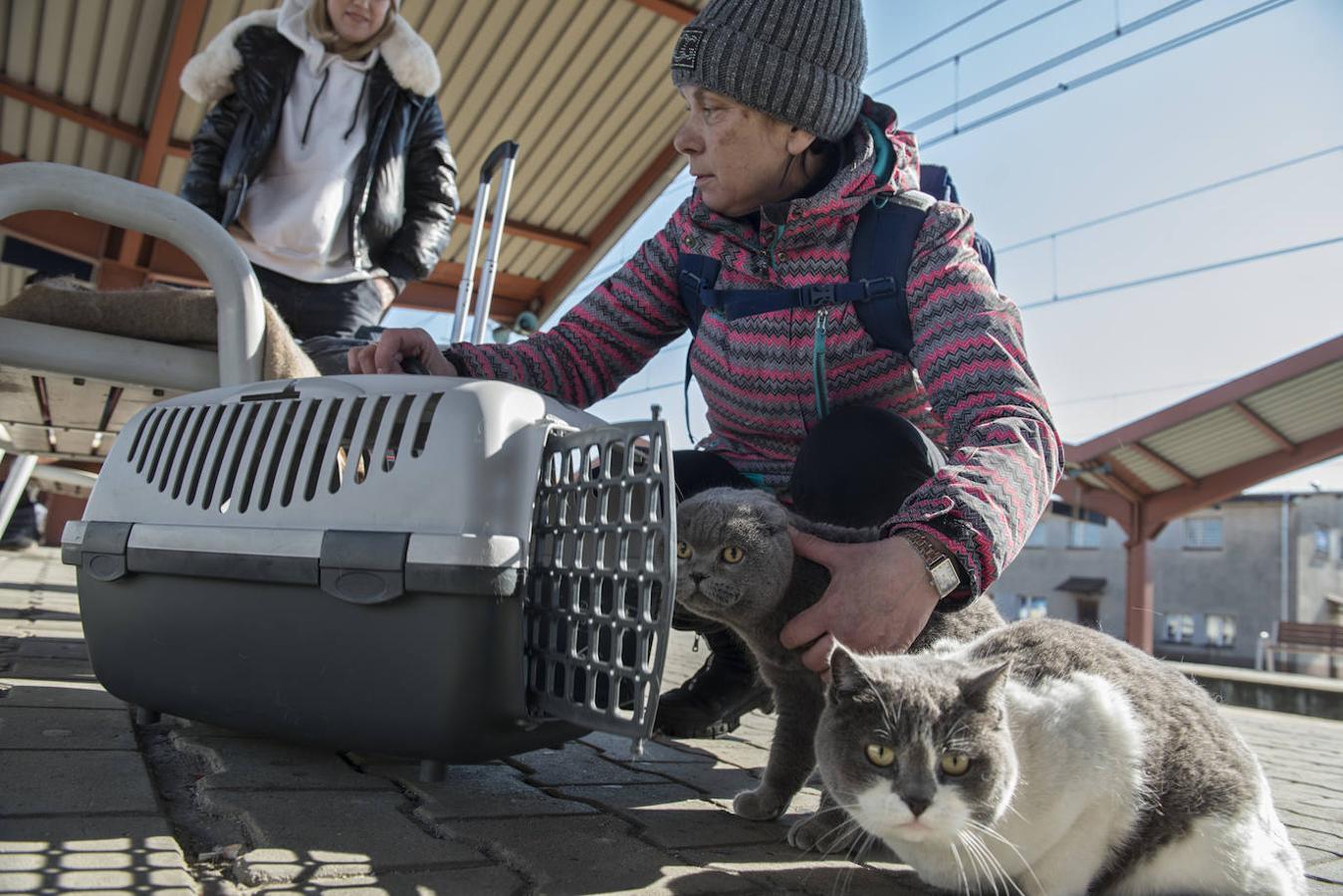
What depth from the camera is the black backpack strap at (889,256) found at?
1585 millimetres

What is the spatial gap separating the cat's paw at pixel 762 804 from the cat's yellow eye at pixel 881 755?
16.2 inches

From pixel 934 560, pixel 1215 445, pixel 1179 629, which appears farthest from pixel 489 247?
pixel 1179 629

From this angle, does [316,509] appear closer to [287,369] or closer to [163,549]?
[163,549]

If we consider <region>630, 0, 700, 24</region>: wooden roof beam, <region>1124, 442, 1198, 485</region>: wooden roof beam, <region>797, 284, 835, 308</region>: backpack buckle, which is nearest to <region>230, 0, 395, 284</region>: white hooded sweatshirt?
<region>797, 284, 835, 308</region>: backpack buckle

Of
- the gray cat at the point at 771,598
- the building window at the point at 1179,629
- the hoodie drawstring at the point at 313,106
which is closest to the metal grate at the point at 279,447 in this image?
the gray cat at the point at 771,598

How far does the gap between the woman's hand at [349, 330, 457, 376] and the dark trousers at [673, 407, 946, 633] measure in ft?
2.48

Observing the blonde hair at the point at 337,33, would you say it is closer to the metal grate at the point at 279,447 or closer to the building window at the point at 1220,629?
the metal grate at the point at 279,447

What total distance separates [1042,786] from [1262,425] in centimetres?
1004

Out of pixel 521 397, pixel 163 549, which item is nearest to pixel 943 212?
pixel 521 397

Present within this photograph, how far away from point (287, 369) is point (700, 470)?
2.82 feet

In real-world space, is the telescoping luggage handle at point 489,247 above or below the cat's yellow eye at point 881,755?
above

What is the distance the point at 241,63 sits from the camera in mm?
2674

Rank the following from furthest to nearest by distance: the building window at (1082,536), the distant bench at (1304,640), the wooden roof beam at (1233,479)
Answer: the building window at (1082,536) → the distant bench at (1304,640) → the wooden roof beam at (1233,479)

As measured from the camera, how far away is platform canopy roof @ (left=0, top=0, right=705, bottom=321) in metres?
4.54
